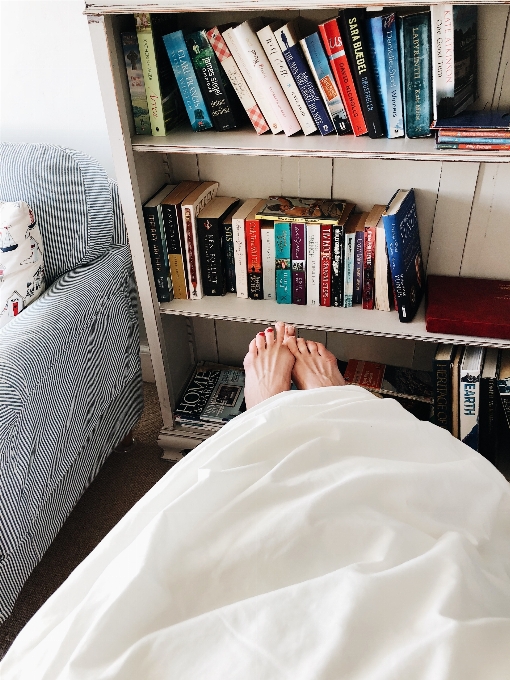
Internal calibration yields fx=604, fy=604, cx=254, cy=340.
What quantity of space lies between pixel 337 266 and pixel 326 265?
0.03 meters

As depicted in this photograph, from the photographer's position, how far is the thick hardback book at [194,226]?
56.2 inches

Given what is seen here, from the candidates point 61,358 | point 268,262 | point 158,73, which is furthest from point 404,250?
point 61,358

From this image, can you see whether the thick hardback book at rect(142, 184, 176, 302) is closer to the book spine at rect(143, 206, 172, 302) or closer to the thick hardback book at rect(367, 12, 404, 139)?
the book spine at rect(143, 206, 172, 302)

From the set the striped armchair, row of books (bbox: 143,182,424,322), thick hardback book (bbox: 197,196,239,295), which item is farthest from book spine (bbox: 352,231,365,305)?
the striped armchair

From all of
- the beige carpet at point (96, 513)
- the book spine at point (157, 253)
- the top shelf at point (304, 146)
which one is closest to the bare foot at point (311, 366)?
the book spine at point (157, 253)

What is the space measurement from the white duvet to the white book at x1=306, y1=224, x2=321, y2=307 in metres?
0.61

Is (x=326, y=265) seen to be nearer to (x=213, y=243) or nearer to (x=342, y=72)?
(x=213, y=243)

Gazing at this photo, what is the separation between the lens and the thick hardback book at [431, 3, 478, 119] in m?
1.09

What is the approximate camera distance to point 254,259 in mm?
1474

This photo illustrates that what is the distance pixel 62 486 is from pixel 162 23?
40.7 inches

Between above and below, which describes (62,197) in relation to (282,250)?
above

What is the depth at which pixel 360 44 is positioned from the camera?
3.77 ft

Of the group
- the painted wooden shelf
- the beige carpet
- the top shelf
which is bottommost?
the beige carpet

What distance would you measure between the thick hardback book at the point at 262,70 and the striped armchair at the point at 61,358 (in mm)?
456
